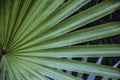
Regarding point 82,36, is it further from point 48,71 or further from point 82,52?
point 48,71

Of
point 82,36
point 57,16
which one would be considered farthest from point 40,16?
point 82,36

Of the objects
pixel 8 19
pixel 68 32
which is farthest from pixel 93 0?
pixel 8 19

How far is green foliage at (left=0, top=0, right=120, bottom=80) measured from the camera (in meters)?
0.88

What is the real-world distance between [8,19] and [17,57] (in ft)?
0.55

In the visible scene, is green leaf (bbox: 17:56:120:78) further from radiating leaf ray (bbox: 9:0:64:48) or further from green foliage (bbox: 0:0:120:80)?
radiating leaf ray (bbox: 9:0:64:48)

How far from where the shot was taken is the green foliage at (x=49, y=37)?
88cm

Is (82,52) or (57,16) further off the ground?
(57,16)

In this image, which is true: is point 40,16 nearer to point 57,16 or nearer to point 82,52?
point 57,16

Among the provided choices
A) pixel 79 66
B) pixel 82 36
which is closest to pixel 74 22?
pixel 82 36

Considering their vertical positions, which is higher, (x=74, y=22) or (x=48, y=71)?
(x=74, y=22)

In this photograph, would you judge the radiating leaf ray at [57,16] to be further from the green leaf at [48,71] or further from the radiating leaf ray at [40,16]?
the green leaf at [48,71]

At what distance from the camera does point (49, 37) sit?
928 mm

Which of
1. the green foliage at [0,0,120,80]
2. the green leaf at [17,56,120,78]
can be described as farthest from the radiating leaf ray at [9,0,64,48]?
the green leaf at [17,56,120,78]

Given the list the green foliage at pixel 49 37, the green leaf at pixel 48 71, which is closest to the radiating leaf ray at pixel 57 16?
the green foliage at pixel 49 37
